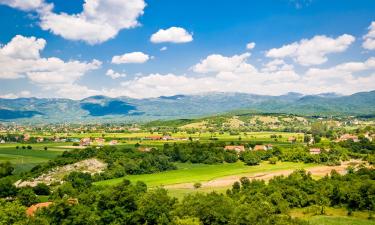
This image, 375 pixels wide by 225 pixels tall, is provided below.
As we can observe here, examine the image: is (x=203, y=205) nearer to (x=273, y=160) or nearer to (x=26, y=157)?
(x=273, y=160)

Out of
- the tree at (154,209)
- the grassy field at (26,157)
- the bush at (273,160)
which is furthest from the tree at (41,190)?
the bush at (273,160)

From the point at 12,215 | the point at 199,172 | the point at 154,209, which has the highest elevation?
the point at 12,215

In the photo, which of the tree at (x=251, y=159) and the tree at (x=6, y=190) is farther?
the tree at (x=251, y=159)

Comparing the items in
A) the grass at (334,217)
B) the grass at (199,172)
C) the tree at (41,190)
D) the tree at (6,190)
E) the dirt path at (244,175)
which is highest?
the tree at (6,190)

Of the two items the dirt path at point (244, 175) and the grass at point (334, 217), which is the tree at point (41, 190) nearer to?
the dirt path at point (244, 175)

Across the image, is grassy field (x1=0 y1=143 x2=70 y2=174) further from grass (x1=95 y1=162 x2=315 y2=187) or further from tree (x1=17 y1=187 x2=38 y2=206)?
tree (x1=17 y1=187 x2=38 y2=206)

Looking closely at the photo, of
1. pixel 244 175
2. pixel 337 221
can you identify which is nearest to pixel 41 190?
pixel 244 175
